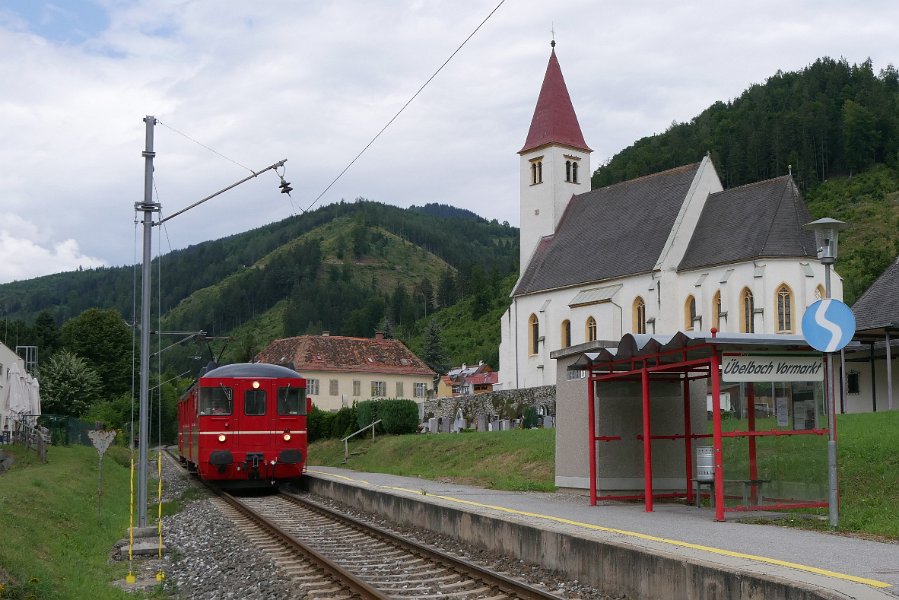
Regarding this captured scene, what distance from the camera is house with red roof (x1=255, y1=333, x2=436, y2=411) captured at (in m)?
81.0

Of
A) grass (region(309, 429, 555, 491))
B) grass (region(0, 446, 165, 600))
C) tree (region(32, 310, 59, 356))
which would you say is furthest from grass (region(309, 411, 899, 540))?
tree (region(32, 310, 59, 356))

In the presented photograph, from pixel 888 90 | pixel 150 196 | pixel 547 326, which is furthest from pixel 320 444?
pixel 888 90

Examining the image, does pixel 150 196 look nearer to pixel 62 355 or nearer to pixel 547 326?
pixel 547 326

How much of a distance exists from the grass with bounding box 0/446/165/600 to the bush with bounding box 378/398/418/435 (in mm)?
15108

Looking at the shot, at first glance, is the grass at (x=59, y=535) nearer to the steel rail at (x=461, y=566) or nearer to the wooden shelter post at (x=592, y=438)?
the steel rail at (x=461, y=566)

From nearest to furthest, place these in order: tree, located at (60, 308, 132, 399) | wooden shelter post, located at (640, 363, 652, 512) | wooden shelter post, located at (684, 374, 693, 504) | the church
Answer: wooden shelter post, located at (640, 363, 652, 512) → wooden shelter post, located at (684, 374, 693, 504) → the church → tree, located at (60, 308, 132, 399)

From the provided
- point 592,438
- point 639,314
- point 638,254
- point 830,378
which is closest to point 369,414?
point 639,314

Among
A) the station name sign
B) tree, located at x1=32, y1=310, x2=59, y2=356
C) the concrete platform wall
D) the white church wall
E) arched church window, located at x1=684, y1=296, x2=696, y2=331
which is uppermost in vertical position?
the white church wall

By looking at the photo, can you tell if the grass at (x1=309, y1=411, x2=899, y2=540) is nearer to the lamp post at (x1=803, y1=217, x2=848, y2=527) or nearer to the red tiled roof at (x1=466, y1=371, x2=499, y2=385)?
the lamp post at (x1=803, y1=217, x2=848, y2=527)

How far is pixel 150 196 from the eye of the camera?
16.8 metres

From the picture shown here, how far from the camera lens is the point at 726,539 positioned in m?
11.8

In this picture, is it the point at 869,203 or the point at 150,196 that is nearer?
the point at 150,196

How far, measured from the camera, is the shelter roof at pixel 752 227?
1981 inches

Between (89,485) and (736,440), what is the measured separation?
65.6 ft
